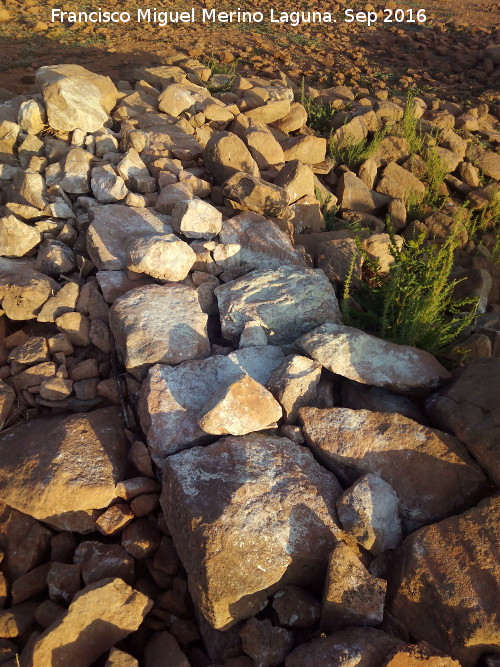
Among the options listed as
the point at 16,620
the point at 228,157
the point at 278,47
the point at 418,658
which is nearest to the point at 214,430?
the point at 16,620

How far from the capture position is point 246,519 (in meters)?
2.15

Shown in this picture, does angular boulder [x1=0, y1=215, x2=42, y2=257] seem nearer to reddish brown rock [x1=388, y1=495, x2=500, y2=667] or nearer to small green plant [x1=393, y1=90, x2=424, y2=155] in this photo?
A: reddish brown rock [x1=388, y1=495, x2=500, y2=667]

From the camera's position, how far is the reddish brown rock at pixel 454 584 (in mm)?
1870

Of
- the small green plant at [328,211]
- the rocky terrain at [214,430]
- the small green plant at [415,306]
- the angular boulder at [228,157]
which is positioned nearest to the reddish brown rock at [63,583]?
the rocky terrain at [214,430]

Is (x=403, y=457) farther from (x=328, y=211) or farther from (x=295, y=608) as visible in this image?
(x=328, y=211)

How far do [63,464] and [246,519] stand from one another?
2.79 ft

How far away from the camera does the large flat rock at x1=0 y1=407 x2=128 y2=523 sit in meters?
2.38

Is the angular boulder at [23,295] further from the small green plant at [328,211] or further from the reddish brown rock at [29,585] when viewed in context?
the small green plant at [328,211]

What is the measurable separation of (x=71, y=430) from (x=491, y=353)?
237 centimetres

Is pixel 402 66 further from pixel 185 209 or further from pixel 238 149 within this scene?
pixel 185 209

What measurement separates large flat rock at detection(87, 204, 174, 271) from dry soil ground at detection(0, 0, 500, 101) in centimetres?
404

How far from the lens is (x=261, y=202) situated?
3.90 meters

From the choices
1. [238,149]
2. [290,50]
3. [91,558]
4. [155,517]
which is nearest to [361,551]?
[155,517]

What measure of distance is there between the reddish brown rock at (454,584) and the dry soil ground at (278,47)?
6.70 m
